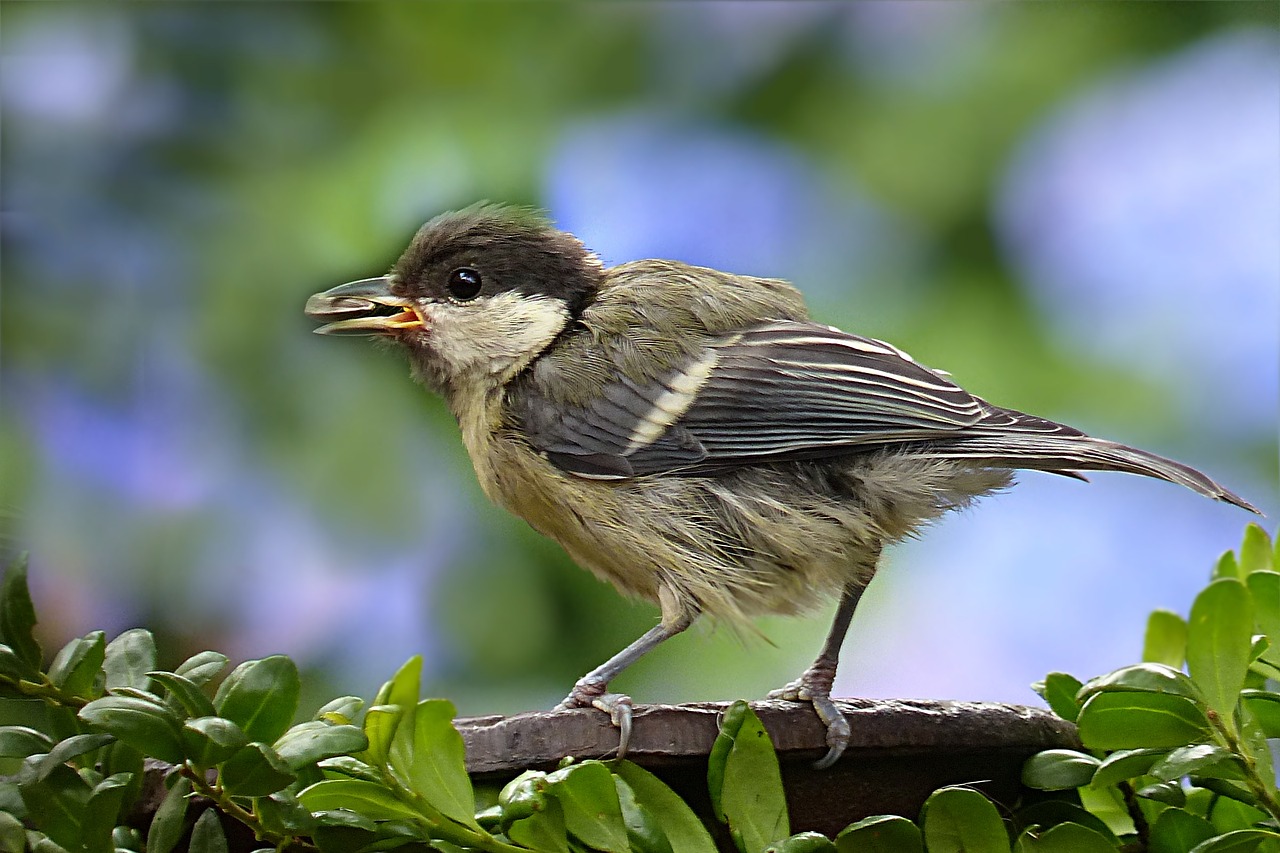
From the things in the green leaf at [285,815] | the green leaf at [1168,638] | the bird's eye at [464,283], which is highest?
the bird's eye at [464,283]

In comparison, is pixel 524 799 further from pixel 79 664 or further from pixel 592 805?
pixel 79 664

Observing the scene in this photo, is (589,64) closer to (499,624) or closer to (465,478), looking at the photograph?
(465,478)

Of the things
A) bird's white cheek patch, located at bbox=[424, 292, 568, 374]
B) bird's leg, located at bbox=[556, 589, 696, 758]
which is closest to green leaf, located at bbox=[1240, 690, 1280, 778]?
bird's leg, located at bbox=[556, 589, 696, 758]

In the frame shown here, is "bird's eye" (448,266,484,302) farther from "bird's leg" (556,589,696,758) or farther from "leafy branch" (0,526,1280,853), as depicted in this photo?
"leafy branch" (0,526,1280,853)

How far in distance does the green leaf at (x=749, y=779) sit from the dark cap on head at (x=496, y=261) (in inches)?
17.0

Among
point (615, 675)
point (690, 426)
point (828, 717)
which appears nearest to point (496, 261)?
point (690, 426)

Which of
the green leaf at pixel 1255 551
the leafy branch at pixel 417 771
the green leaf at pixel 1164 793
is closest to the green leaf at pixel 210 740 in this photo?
the leafy branch at pixel 417 771

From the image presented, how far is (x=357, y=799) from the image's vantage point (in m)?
0.36

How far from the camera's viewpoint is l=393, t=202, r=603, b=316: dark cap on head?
81cm

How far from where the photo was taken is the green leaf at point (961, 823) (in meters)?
0.39

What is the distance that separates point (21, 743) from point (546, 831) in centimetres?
18

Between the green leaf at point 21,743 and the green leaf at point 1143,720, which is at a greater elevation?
the green leaf at point 1143,720

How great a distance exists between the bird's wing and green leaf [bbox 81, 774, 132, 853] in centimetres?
39

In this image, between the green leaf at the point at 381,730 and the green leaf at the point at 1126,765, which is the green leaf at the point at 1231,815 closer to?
the green leaf at the point at 1126,765
